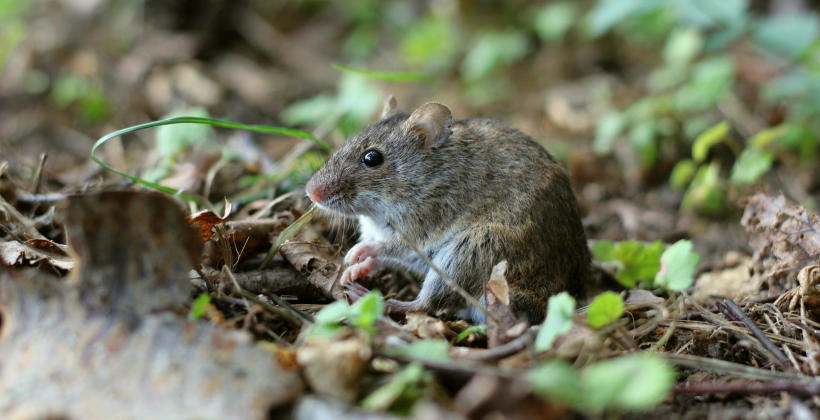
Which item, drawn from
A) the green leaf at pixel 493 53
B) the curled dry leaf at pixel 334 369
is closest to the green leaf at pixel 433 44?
the green leaf at pixel 493 53

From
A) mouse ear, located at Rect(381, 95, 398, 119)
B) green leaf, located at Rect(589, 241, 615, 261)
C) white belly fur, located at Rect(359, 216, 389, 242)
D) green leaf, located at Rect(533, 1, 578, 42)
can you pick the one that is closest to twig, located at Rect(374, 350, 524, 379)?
white belly fur, located at Rect(359, 216, 389, 242)

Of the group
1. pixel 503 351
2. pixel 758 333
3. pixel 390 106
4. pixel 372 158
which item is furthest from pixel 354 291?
pixel 758 333

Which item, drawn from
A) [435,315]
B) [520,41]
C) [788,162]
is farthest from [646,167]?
[435,315]

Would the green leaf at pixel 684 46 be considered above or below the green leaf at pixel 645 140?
above

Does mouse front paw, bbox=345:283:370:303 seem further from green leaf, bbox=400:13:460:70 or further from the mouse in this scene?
green leaf, bbox=400:13:460:70

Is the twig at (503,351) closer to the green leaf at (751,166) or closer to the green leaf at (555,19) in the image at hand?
the green leaf at (751,166)

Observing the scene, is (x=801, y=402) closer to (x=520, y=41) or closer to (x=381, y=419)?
(x=381, y=419)
